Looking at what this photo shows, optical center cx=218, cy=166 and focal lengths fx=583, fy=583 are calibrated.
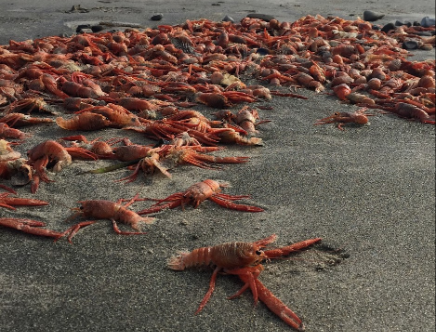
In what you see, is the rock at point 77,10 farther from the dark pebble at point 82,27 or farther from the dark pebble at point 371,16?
the dark pebble at point 371,16

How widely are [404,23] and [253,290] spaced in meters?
8.44

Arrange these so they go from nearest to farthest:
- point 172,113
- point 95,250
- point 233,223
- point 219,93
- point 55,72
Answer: point 95,250, point 233,223, point 172,113, point 219,93, point 55,72

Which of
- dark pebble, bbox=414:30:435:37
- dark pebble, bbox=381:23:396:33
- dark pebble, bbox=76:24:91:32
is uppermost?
dark pebble, bbox=76:24:91:32

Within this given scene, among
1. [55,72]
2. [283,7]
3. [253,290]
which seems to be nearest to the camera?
[253,290]

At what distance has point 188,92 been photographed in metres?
5.77

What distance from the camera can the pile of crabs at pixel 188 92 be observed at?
3.32 metres

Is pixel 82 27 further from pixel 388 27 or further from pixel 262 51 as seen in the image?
pixel 388 27

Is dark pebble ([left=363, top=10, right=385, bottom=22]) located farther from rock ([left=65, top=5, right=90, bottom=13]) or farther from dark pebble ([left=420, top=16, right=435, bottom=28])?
rock ([left=65, top=5, right=90, bottom=13])

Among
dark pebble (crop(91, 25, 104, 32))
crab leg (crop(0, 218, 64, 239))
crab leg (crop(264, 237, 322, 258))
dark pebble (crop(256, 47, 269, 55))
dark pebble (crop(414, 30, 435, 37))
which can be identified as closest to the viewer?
crab leg (crop(264, 237, 322, 258))

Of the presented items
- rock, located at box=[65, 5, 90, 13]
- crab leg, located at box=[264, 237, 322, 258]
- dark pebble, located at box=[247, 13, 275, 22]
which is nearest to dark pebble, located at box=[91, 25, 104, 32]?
rock, located at box=[65, 5, 90, 13]

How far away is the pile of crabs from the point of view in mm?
3322

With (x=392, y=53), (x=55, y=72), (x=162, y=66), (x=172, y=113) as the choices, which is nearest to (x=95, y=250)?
(x=172, y=113)

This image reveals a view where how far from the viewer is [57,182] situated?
370cm

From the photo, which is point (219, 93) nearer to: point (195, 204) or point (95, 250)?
point (195, 204)
